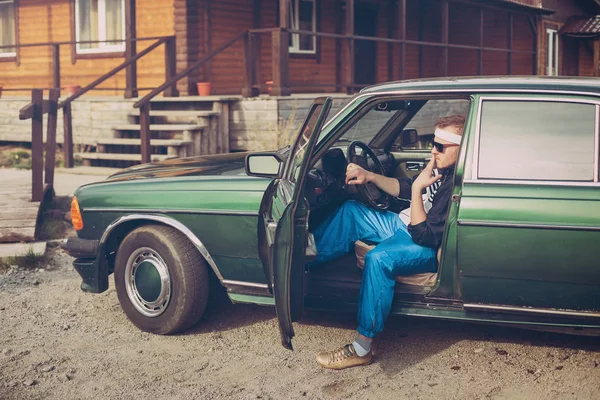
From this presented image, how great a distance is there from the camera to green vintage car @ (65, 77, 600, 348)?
173 inches

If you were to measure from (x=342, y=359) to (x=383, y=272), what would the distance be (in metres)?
0.52

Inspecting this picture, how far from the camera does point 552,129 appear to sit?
4.46 metres

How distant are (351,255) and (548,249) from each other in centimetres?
124

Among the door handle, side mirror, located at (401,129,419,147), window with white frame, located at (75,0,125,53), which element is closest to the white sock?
the door handle

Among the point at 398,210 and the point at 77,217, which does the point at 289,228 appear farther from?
the point at 77,217

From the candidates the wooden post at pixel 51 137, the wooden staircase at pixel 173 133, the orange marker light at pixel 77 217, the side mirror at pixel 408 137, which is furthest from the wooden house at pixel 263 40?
the orange marker light at pixel 77 217

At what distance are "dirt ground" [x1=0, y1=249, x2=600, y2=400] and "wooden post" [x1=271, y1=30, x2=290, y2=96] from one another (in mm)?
7488

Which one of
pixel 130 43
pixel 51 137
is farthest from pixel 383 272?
pixel 130 43

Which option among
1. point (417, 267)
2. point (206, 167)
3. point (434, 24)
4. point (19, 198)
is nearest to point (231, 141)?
point (19, 198)

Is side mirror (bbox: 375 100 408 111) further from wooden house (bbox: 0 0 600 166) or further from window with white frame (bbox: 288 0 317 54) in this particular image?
window with white frame (bbox: 288 0 317 54)

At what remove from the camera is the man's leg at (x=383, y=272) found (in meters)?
4.63

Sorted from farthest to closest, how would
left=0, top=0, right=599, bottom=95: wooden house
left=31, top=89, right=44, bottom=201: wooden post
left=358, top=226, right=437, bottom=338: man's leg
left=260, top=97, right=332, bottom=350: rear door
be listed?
left=0, top=0, right=599, bottom=95: wooden house, left=31, top=89, right=44, bottom=201: wooden post, left=358, top=226, right=437, bottom=338: man's leg, left=260, top=97, right=332, bottom=350: rear door

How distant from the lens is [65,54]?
1831cm

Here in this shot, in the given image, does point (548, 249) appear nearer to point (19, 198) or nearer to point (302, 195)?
point (302, 195)
